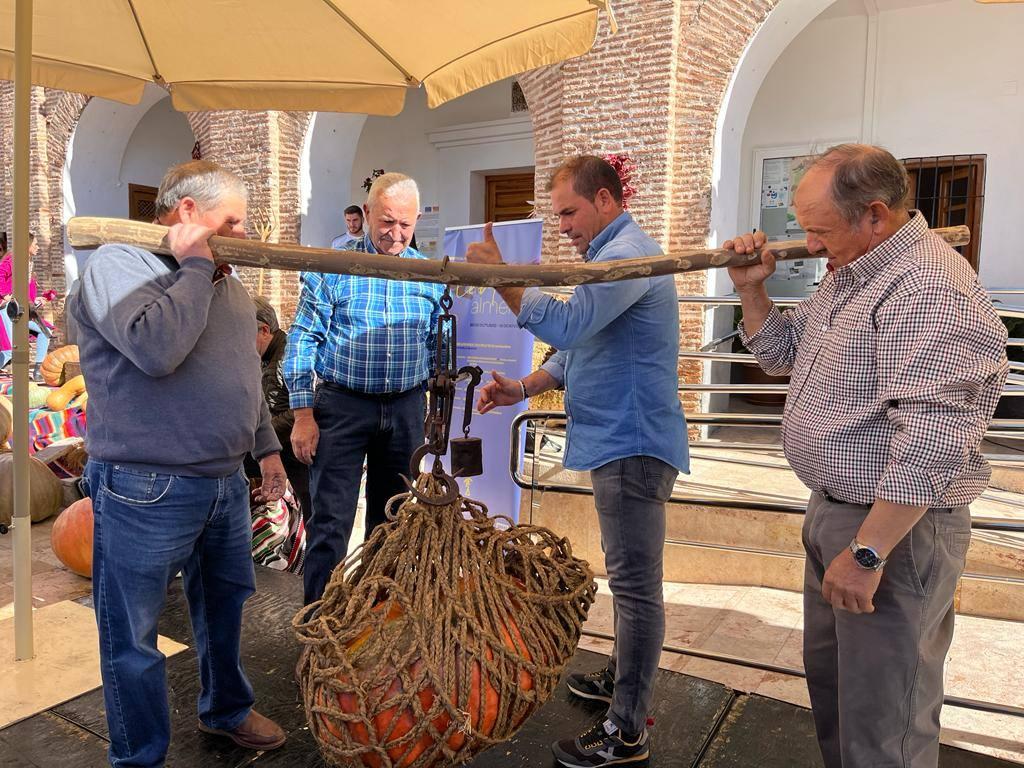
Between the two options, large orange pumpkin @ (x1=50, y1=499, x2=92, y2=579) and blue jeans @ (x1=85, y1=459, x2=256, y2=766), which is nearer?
blue jeans @ (x1=85, y1=459, x2=256, y2=766)

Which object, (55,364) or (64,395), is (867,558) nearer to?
(64,395)

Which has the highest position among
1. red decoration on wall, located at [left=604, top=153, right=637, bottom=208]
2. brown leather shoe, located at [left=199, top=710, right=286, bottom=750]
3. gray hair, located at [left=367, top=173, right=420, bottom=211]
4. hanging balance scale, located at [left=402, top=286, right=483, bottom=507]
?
red decoration on wall, located at [left=604, top=153, right=637, bottom=208]

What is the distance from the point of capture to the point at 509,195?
11.1 metres

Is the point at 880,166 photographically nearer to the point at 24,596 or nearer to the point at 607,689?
the point at 607,689

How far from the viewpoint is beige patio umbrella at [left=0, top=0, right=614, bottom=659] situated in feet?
9.37

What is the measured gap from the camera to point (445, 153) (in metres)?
11.3

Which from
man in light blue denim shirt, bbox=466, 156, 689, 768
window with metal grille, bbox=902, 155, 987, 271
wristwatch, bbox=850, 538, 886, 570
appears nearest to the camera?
wristwatch, bbox=850, 538, 886, 570

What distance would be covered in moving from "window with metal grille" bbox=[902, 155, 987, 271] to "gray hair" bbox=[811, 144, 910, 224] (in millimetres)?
7473

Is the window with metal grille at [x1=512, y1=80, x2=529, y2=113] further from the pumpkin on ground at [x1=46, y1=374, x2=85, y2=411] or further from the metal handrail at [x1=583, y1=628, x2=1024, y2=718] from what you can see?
the metal handrail at [x1=583, y1=628, x2=1024, y2=718]

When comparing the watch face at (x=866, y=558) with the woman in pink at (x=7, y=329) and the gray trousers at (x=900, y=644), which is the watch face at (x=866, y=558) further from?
the woman in pink at (x=7, y=329)

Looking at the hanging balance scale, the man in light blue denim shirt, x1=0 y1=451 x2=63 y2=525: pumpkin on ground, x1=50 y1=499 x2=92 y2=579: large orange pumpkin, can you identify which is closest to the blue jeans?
the hanging balance scale

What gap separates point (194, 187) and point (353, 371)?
1098mm

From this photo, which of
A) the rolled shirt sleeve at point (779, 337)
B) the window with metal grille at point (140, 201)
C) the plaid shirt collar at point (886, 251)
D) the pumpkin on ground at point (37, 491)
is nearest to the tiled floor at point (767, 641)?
the pumpkin on ground at point (37, 491)

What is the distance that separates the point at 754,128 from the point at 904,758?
28.1ft
